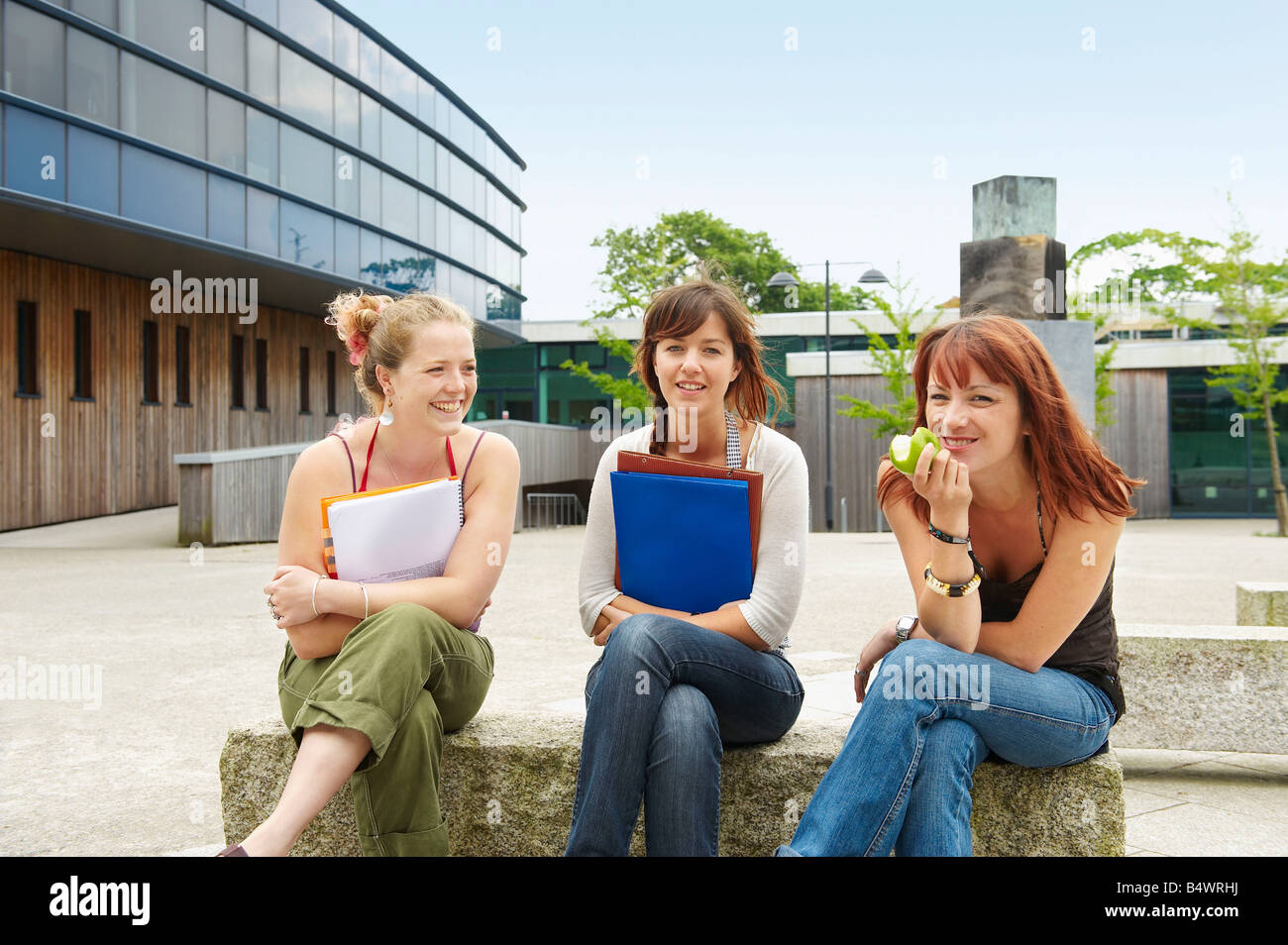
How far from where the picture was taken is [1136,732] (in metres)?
4.46

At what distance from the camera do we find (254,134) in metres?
21.5

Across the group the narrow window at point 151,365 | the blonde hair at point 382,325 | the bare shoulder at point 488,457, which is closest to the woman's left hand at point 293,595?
the bare shoulder at point 488,457

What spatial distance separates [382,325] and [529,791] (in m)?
1.37

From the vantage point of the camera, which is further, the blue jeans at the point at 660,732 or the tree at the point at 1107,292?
the tree at the point at 1107,292

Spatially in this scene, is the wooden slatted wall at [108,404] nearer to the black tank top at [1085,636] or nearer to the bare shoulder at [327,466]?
the bare shoulder at [327,466]

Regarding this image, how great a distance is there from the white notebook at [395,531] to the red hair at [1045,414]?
1276mm

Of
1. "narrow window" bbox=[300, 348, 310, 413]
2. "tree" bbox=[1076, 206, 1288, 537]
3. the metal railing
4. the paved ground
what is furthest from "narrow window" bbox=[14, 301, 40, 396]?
"tree" bbox=[1076, 206, 1288, 537]

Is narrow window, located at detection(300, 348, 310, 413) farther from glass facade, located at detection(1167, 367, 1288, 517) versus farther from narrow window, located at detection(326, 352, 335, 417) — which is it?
glass facade, located at detection(1167, 367, 1288, 517)

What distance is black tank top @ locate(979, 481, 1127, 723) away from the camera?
2688 mm

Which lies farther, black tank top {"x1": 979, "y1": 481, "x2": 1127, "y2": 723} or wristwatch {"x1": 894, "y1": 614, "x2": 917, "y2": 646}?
wristwatch {"x1": 894, "y1": 614, "x2": 917, "y2": 646}

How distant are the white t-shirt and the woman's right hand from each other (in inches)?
16.0

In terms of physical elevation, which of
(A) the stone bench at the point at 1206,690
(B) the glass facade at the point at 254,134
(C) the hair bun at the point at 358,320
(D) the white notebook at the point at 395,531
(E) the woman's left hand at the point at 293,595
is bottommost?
(A) the stone bench at the point at 1206,690

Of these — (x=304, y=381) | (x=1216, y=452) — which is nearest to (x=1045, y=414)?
(x=304, y=381)

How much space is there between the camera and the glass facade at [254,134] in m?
17.2
